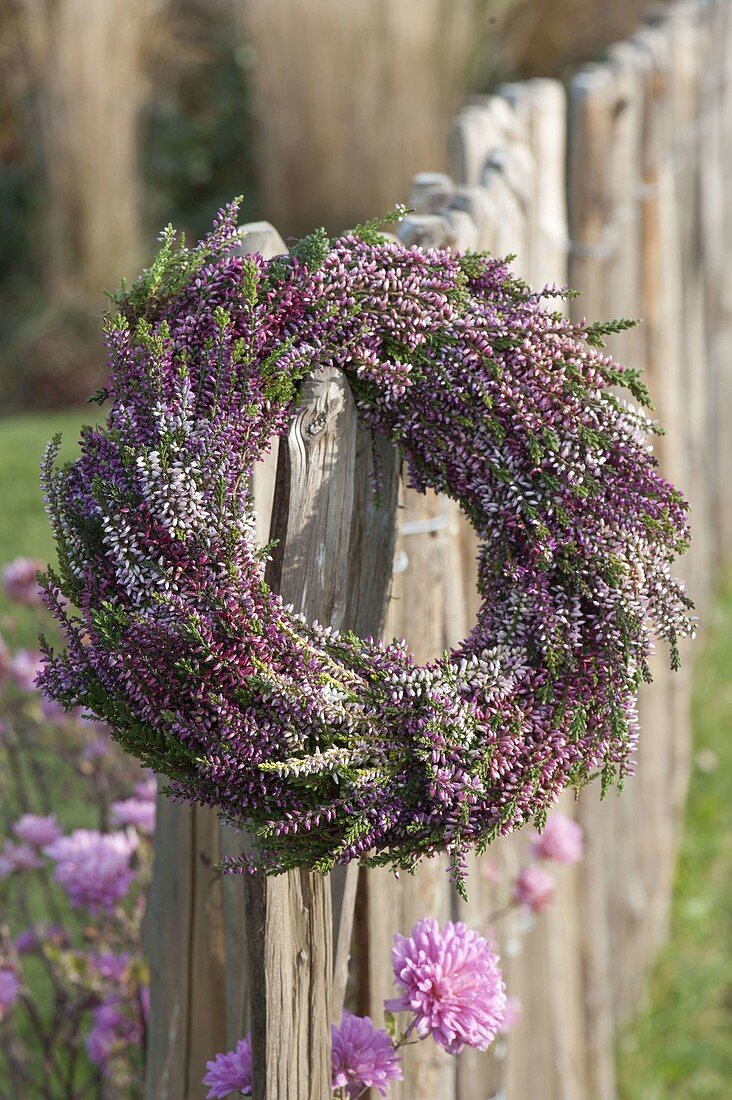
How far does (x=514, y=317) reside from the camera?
3.93ft

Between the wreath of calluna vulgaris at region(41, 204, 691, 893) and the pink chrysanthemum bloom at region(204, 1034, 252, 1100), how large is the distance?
0.88 feet

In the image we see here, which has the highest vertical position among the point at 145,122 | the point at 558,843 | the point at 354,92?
the point at 145,122

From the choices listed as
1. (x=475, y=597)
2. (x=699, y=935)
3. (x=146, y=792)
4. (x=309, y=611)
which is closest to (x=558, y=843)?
(x=475, y=597)

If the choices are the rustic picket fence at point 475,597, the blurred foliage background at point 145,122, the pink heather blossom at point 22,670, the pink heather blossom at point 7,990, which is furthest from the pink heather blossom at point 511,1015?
the blurred foliage background at point 145,122

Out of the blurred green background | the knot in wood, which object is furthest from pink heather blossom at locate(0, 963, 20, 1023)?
the blurred green background

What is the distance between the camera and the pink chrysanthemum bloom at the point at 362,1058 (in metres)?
1.25

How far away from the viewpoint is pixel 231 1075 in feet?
4.12

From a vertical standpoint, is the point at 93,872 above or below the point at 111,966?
above

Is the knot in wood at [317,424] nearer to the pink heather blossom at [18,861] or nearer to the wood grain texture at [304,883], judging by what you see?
the wood grain texture at [304,883]

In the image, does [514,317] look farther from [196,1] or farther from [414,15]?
[196,1]

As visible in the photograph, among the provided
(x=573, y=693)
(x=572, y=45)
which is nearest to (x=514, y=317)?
(x=573, y=693)

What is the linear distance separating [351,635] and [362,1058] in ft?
1.53

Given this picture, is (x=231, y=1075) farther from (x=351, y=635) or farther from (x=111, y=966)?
(x=111, y=966)

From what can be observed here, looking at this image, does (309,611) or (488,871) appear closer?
(309,611)
